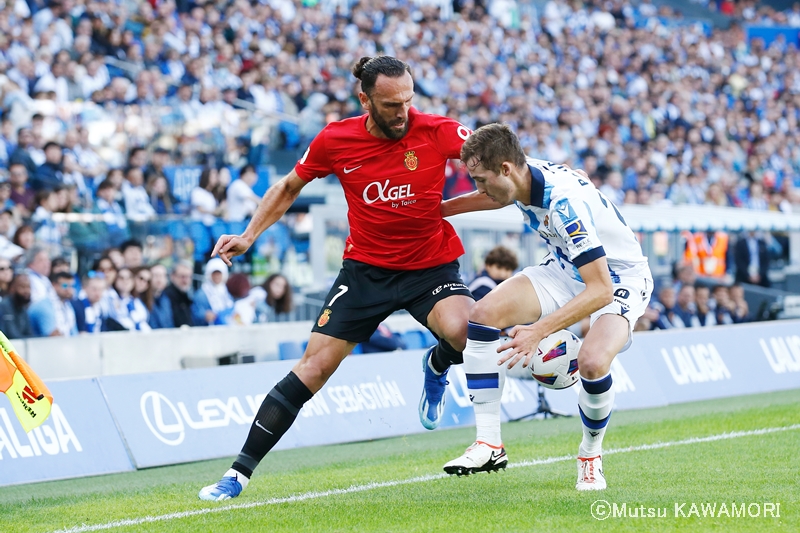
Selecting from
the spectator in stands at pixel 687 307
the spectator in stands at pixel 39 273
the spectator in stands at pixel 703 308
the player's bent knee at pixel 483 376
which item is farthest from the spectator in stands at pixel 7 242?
the spectator in stands at pixel 703 308

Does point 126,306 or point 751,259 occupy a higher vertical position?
point 126,306

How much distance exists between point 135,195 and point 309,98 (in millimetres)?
5776

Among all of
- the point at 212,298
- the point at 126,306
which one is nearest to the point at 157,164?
the point at 212,298

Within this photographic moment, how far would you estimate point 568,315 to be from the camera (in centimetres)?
558

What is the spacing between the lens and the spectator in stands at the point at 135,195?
1370cm

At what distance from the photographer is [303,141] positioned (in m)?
17.3

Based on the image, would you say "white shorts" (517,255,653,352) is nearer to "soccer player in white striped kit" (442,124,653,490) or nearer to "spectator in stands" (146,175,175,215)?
"soccer player in white striped kit" (442,124,653,490)

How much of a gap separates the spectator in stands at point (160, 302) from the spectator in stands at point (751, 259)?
1016 cm

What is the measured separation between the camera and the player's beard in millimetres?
6250

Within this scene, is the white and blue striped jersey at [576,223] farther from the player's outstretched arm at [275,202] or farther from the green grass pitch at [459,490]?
the player's outstretched arm at [275,202]

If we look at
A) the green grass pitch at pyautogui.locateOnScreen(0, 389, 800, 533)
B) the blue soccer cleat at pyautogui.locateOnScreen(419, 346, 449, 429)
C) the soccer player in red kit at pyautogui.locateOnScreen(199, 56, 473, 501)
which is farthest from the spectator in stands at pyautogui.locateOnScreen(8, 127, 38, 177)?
the blue soccer cleat at pyautogui.locateOnScreen(419, 346, 449, 429)

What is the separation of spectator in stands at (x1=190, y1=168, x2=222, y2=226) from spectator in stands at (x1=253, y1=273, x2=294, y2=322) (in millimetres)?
1281

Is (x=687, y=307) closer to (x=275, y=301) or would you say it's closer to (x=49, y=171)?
(x=275, y=301)

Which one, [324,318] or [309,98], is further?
[309,98]
